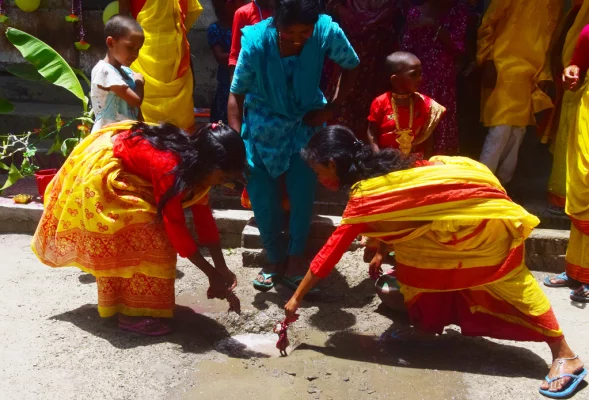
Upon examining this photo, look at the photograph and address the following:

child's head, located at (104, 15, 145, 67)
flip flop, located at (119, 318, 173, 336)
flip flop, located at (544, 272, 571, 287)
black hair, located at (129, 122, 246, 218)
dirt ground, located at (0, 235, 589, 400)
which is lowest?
dirt ground, located at (0, 235, 589, 400)

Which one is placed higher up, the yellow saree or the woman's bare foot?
the yellow saree

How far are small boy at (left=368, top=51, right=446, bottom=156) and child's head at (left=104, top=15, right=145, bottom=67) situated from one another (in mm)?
1544

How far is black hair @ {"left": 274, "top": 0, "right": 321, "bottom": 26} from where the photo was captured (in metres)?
3.44

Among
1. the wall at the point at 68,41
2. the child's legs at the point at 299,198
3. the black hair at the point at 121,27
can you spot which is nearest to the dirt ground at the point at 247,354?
the child's legs at the point at 299,198

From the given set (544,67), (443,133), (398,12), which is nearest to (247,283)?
(443,133)

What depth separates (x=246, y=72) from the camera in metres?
3.79

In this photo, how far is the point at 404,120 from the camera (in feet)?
13.6

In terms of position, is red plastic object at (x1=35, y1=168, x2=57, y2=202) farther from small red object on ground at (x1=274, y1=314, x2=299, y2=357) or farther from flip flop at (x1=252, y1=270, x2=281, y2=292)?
small red object on ground at (x1=274, y1=314, x2=299, y2=357)

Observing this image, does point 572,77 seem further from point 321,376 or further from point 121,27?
point 121,27

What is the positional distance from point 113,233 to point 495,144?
118 inches

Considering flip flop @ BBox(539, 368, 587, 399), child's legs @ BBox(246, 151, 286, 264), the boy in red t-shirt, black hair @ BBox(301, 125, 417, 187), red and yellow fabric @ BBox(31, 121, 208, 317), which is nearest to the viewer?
flip flop @ BBox(539, 368, 587, 399)

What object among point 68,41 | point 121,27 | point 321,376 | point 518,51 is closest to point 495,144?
point 518,51

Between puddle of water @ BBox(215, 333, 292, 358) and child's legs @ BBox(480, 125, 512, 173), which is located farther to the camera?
child's legs @ BBox(480, 125, 512, 173)

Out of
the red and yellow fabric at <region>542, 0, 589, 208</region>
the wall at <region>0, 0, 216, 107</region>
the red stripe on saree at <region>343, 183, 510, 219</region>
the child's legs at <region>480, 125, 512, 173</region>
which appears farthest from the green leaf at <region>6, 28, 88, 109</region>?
the red and yellow fabric at <region>542, 0, 589, 208</region>
